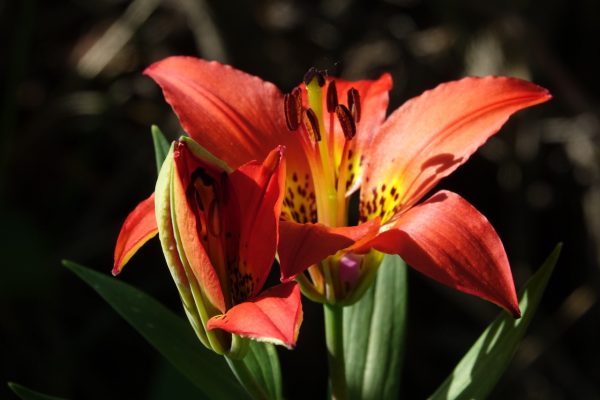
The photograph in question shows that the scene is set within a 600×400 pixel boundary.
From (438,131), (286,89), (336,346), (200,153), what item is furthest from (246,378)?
(286,89)

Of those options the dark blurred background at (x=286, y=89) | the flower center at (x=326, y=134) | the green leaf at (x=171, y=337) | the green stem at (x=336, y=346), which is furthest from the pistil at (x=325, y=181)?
the dark blurred background at (x=286, y=89)

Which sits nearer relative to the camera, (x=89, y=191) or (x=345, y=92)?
(x=345, y=92)

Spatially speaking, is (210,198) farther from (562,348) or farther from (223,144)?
(562,348)

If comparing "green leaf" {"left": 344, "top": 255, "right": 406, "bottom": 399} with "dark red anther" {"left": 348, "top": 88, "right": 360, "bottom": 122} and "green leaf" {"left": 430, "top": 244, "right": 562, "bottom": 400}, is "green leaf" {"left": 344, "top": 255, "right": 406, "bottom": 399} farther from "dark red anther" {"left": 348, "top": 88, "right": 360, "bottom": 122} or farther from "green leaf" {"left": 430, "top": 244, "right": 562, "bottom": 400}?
"dark red anther" {"left": 348, "top": 88, "right": 360, "bottom": 122}

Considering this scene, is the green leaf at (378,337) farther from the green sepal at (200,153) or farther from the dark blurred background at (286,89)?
the dark blurred background at (286,89)

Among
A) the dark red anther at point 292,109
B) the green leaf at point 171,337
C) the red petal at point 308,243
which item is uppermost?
→ the dark red anther at point 292,109

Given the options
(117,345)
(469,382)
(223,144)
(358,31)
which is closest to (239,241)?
(223,144)
